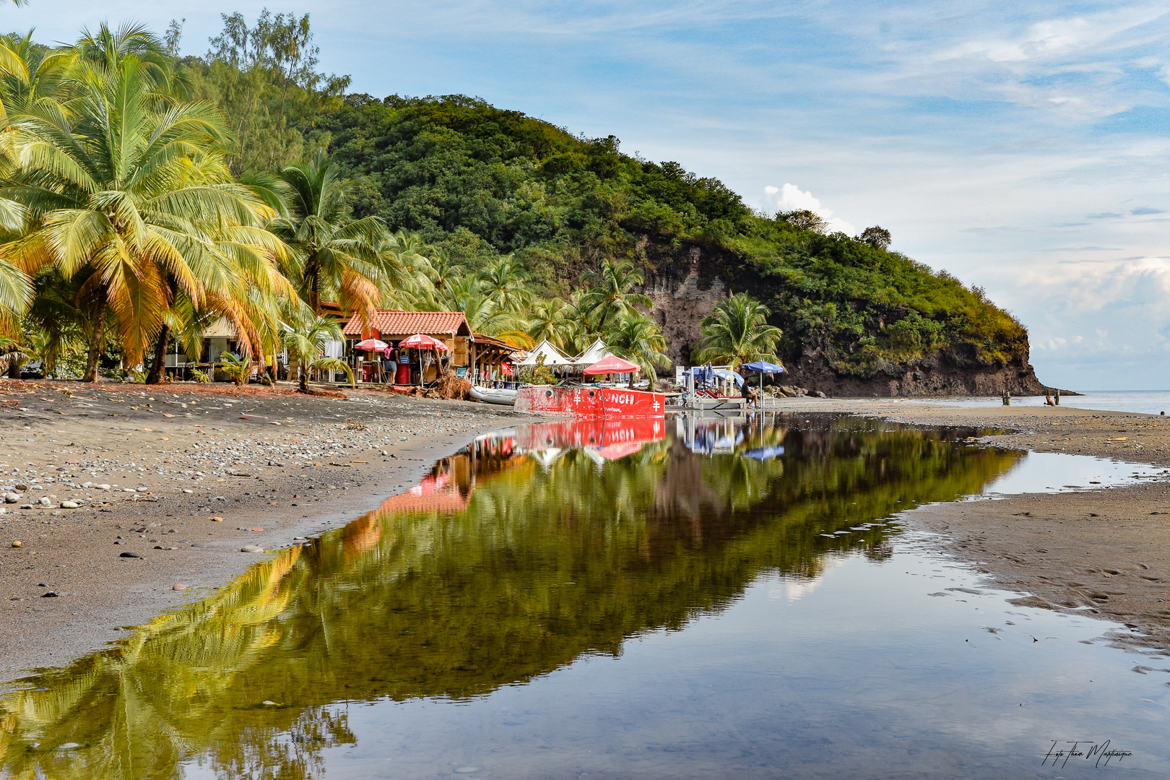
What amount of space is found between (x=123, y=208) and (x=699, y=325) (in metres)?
86.7

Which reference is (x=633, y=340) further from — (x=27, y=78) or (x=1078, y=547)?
(x=1078, y=547)

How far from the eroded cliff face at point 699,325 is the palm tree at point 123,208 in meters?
81.1

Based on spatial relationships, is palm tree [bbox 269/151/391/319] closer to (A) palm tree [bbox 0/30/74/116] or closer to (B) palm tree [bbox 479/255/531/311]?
(A) palm tree [bbox 0/30/74/116]

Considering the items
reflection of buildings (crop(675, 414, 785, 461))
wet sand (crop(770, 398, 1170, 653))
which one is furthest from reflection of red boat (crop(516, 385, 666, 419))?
wet sand (crop(770, 398, 1170, 653))

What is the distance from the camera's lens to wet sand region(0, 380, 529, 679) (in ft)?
23.2

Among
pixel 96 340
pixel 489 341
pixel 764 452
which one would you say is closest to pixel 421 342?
pixel 489 341

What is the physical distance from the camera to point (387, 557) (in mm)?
9422

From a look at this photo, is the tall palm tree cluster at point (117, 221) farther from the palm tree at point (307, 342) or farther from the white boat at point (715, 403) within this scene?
the white boat at point (715, 403)

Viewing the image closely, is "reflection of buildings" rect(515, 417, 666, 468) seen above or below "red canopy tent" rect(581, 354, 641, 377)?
below

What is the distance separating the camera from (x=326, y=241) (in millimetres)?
36375

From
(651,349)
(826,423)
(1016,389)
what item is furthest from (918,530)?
(1016,389)

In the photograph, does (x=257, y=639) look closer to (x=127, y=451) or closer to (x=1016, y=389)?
(x=127, y=451)

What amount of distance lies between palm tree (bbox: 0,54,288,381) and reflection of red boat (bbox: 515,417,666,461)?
31.7ft

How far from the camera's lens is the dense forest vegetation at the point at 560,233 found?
210ft
